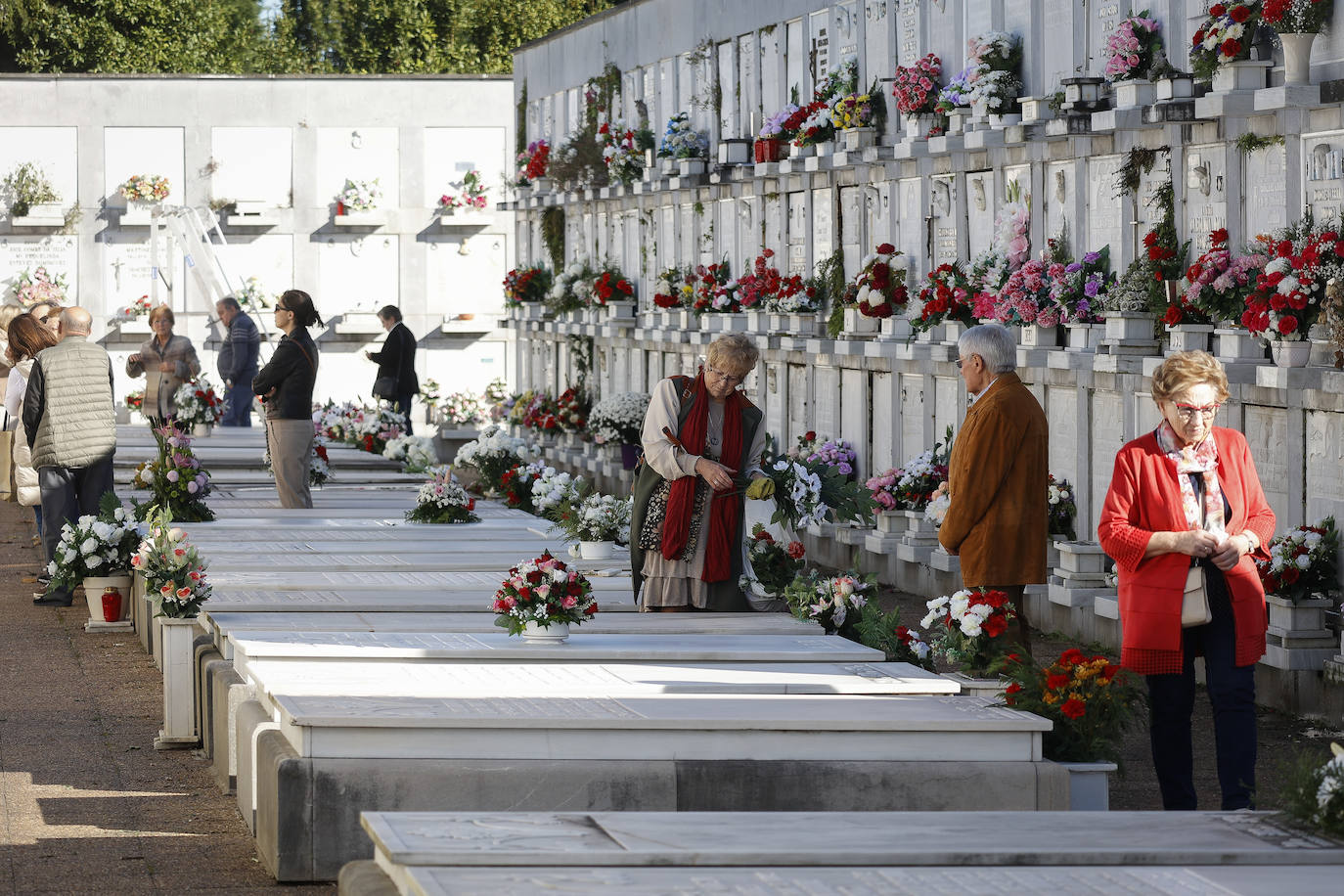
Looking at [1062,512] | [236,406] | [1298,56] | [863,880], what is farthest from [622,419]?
[863,880]

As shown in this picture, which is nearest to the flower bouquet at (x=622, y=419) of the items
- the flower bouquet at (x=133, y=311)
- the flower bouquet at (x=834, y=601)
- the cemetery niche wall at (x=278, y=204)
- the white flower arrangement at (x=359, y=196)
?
the cemetery niche wall at (x=278, y=204)

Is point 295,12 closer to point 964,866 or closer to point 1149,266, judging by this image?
point 1149,266

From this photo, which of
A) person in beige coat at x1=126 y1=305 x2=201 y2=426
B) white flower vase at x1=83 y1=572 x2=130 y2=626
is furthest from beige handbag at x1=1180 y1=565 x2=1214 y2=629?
person in beige coat at x1=126 y1=305 x2=201 y2=426

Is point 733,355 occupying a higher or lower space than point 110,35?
lower

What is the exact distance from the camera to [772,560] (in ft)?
25.3

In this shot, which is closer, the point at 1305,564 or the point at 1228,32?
the point at 1305,564

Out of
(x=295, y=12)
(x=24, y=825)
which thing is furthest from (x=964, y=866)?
(x=295, y=12)

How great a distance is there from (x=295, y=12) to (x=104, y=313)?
1641cm

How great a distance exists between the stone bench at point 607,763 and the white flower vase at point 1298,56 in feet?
10.8

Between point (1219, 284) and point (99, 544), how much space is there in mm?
5025

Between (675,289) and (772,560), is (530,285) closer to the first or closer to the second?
(675,289)

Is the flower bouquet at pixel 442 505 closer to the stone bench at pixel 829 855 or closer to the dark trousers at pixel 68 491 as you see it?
the dark trousers at pixel 68 491

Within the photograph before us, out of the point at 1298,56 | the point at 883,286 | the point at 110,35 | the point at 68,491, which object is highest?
the point at 110,35

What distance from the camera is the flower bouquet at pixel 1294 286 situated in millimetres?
7316
